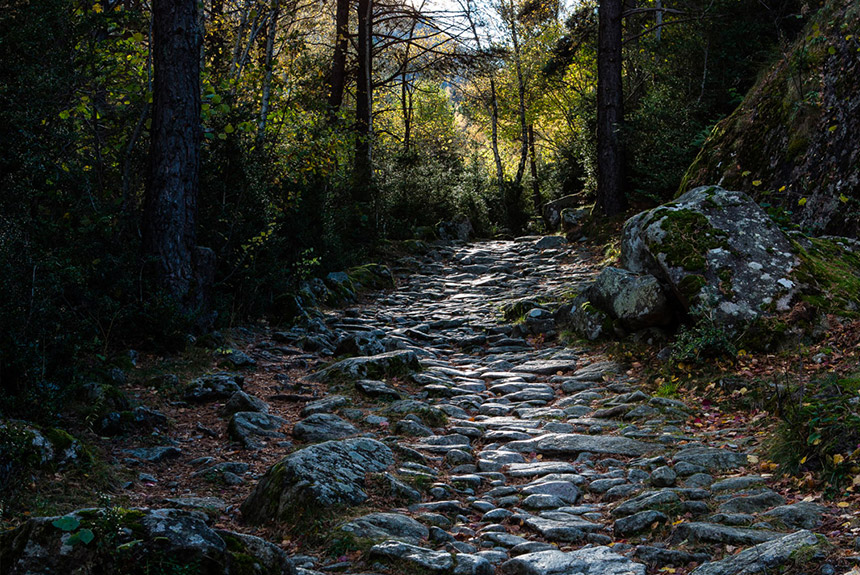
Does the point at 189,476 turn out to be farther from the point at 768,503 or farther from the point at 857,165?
the point at 857,165

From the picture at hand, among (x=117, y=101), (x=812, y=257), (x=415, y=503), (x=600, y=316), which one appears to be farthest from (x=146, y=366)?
(x=812, y=257)

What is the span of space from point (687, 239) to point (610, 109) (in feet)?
31.7

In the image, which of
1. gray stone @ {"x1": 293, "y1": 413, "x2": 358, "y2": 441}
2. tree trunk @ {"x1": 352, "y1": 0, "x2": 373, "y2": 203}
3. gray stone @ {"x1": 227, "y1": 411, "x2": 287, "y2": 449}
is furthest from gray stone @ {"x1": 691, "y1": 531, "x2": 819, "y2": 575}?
tree trunk @ {"x1": 352, "y1": 0, "x2": 373, "y2": 203}

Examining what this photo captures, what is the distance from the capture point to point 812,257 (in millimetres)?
7395

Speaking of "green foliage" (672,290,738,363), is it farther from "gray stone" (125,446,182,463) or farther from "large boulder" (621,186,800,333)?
"gray stone" (125,446,182,463)

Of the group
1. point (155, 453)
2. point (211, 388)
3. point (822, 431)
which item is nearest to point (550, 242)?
point (211, 388)

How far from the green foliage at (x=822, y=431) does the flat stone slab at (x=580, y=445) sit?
1063 mm

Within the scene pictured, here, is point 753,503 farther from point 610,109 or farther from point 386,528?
point 610,109

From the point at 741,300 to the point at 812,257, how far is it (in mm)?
1211

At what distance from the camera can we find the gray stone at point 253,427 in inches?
217

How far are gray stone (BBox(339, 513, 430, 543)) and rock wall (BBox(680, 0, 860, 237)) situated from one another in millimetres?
6296

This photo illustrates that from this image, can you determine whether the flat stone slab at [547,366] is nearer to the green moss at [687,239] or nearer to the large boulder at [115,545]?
the green moss at [687,239]

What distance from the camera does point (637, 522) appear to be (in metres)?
3.93

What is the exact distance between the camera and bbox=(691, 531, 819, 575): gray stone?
9.71 ft
